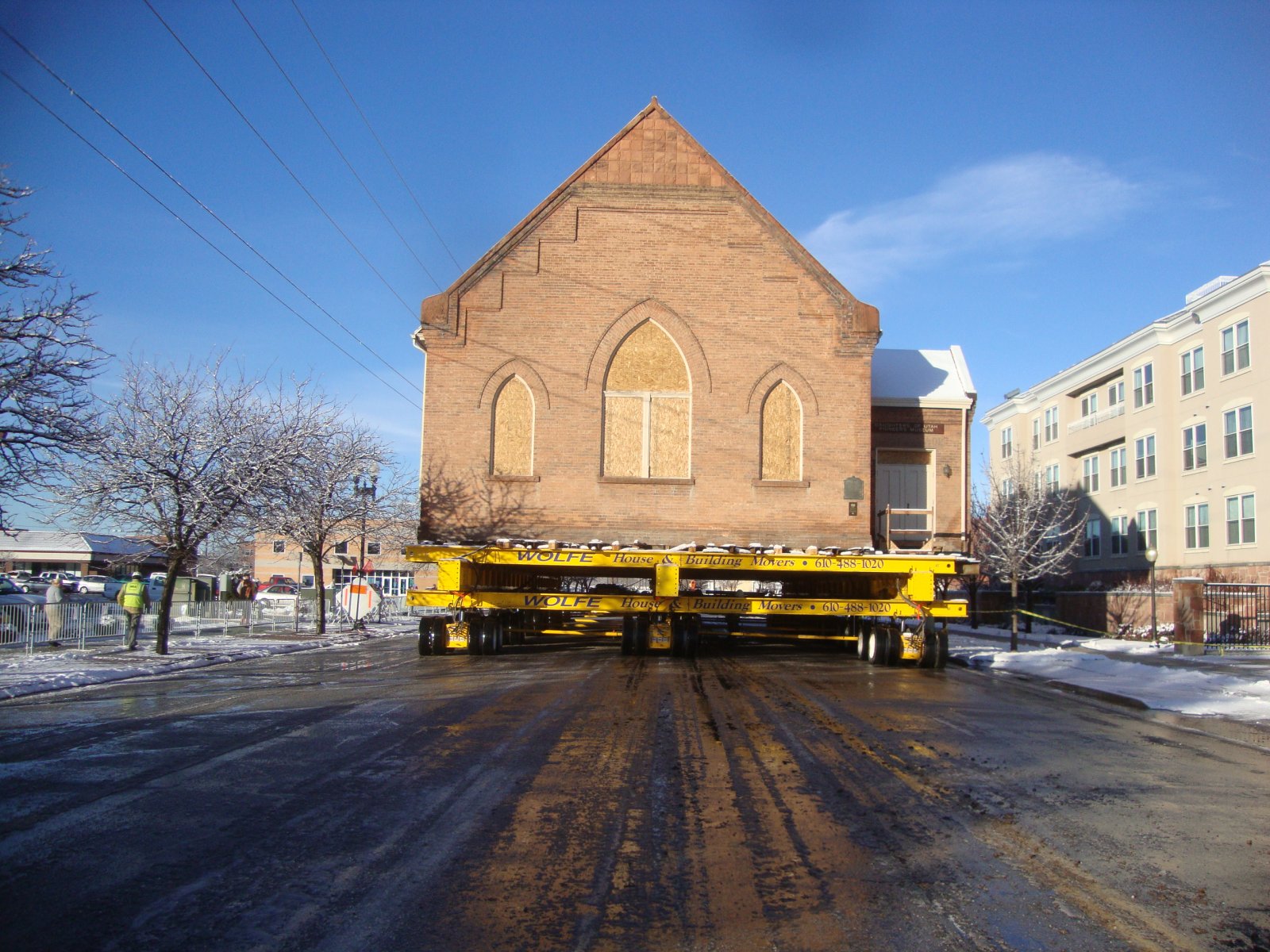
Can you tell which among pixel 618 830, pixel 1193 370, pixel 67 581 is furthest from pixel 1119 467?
pixel 67 581

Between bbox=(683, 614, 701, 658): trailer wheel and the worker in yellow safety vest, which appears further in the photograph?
the worker in yellow safety vest

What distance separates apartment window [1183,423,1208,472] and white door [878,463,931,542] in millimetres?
17092

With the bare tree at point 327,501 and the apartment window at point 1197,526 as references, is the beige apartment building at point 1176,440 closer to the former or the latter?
the apartment window at point 1197,526

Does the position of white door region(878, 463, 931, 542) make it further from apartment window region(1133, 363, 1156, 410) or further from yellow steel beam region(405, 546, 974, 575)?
apartment window region(1133, 363, 1156, 410)

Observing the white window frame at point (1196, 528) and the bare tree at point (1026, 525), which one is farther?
the bare tree at point (1026, 525)

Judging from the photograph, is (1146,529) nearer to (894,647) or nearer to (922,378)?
(922,378)

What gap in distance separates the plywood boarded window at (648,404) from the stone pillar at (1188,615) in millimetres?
13287

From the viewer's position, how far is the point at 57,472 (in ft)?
60.4

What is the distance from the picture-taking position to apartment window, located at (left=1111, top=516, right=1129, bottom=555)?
4084 cm

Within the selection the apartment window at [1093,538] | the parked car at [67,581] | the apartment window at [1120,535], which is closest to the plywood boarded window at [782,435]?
the apartment window at [1120,535]

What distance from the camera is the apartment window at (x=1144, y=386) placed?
126 feet

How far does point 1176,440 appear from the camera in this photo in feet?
122

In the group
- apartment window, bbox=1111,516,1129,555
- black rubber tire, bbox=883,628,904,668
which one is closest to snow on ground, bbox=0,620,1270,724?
black rubber tire, bbox=883,628,904,668

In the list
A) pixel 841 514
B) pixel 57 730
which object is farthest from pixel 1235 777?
pixel 841 514
